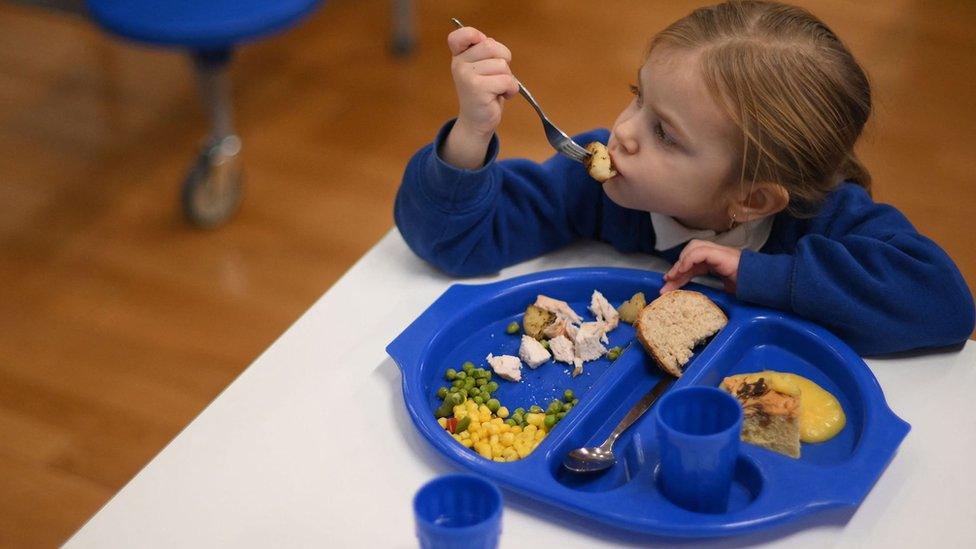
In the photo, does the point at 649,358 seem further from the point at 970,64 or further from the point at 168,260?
the point at 970,64

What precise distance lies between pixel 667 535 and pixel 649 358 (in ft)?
0.78

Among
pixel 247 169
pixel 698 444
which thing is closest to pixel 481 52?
pixel 698 444

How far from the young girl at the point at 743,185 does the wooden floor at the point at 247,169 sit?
575 mm

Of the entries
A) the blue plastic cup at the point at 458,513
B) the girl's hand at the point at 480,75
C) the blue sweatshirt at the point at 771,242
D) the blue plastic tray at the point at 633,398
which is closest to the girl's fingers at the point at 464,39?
the girl's hand at the point at 480,75

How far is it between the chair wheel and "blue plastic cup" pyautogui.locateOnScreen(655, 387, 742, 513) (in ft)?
5.14

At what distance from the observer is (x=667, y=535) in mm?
895

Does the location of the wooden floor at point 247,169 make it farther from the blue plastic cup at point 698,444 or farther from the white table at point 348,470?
the blue plastic cup at point 698,444

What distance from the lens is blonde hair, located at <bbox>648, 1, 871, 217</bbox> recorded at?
108cm

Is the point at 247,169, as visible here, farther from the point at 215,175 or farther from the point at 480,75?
the point at 480,75

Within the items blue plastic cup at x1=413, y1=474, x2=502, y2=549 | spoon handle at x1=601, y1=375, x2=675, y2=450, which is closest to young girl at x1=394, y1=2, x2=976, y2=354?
spoon handle at x1=601, y1=375, x2=675, y2=450

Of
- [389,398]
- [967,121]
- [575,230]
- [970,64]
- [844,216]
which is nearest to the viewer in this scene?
[389,398]

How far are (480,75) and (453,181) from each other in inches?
4.5

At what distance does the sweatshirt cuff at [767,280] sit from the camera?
1.11 meters

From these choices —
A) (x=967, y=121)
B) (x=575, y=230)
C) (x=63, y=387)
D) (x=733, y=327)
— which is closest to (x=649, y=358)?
(x=733, y=327)
